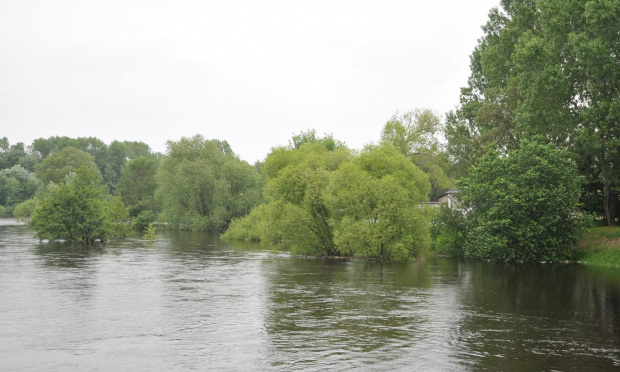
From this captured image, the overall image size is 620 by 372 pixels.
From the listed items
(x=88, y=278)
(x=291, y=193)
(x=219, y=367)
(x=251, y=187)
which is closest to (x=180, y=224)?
(x=251, y=187)

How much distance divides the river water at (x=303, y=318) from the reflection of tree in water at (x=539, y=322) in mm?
70

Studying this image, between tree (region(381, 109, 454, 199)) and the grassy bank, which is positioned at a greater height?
tree (region(381, 109, 454, 199))

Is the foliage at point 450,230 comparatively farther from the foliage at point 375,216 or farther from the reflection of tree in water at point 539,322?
the reflection of tree in water at point 539,322

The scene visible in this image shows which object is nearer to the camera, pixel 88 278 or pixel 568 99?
pixel 88 278

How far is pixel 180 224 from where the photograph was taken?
354 feet

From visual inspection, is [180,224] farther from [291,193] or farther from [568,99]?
[568,99]

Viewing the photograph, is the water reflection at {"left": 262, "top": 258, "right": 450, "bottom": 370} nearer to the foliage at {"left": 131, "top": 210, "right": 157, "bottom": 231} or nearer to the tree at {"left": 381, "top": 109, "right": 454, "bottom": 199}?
the tree at {"left": 381, "top": 109, "right": 454, "bottom": 199}

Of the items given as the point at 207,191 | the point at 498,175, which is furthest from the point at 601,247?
the point at 207,191

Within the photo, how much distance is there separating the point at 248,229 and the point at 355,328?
60.3 m

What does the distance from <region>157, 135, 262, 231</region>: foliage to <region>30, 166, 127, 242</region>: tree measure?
29.6 metres

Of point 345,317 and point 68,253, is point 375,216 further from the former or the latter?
point 68,253

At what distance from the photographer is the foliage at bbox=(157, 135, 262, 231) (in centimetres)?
9938

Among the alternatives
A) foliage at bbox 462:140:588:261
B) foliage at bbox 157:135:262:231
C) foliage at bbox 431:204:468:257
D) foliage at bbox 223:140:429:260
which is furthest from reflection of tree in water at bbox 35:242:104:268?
foliage at bbox 462:140:588:261

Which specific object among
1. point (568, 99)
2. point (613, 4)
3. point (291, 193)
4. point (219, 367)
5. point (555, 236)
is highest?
point (613, 4)
